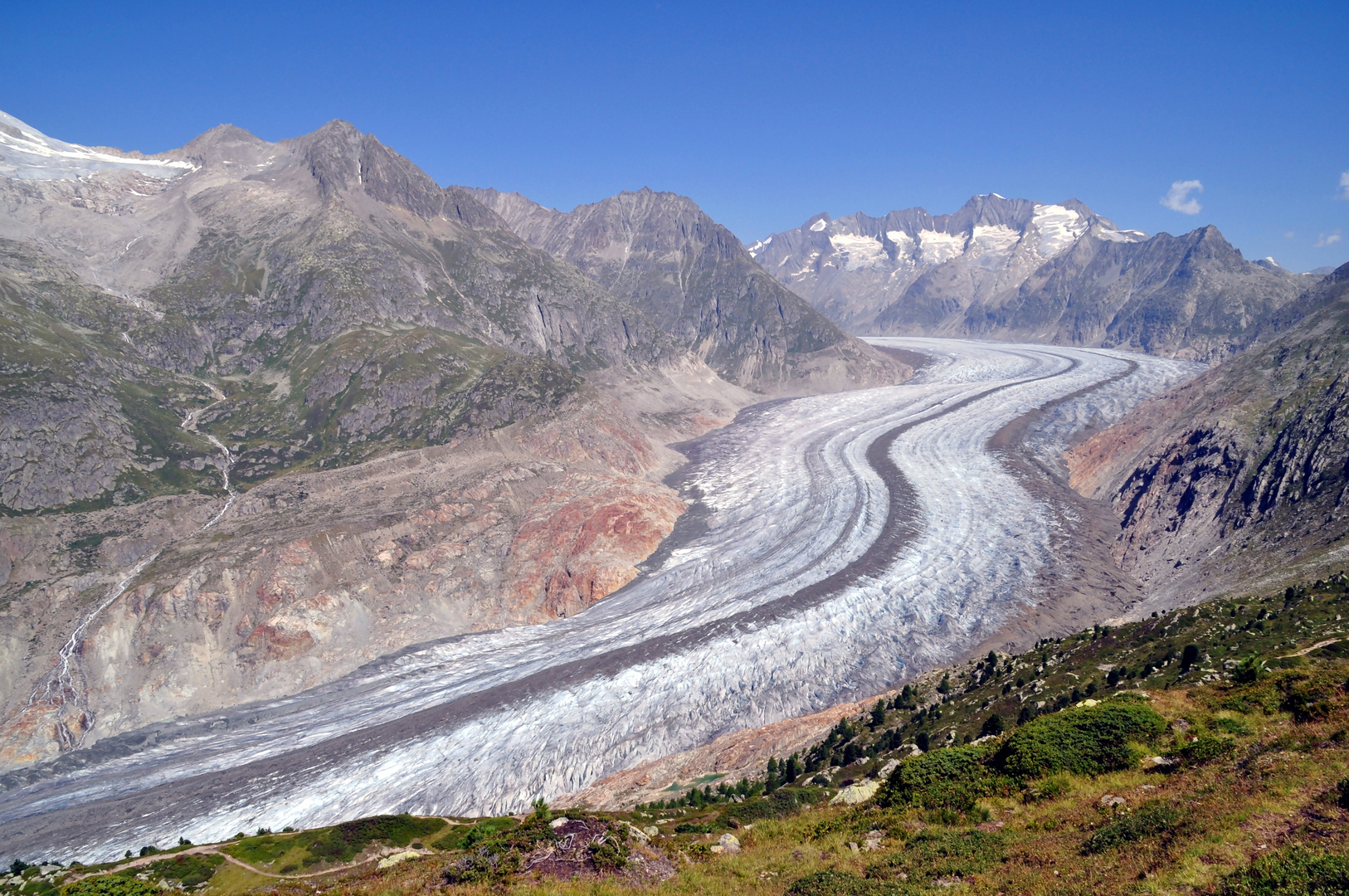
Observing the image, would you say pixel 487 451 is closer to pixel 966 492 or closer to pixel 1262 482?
pixel 966 492

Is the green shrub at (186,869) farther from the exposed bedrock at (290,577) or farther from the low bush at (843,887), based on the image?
the exposed bedrock at (290,577)

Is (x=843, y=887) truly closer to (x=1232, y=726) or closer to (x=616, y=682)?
(x=1232, y=726)

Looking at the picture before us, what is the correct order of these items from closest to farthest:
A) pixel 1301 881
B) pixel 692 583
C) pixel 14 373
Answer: pixel 1301 881 → pixel 692 583 → pixel 14 373

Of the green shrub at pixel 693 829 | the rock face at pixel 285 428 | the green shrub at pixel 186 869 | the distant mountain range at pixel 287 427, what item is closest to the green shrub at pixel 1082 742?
the green shrub at pixel 693 829

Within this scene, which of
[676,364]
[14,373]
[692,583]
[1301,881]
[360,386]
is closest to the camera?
[1301,881]

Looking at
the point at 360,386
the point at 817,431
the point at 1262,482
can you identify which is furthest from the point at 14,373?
the point at 1262,482
